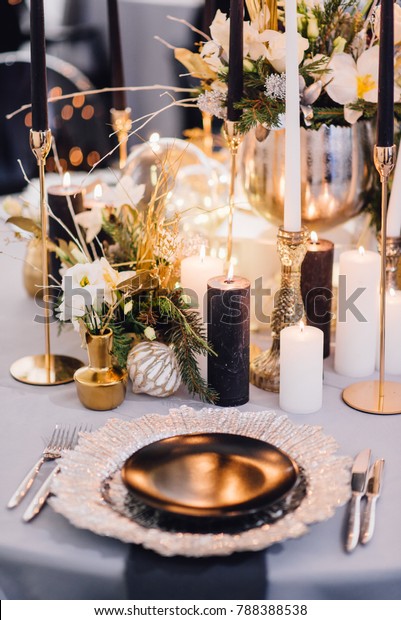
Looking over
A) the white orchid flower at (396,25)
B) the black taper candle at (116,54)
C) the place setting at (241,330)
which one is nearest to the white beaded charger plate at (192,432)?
the place setting at (241,330)

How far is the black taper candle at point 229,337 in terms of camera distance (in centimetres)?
110

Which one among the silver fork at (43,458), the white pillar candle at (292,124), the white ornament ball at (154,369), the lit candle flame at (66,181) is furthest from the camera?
the lit candle flame at (66,181)

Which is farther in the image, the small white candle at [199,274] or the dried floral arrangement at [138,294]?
the small white candle at [199,274]

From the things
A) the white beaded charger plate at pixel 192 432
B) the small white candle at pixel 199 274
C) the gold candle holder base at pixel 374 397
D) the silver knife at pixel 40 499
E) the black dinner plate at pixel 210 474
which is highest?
the small white candle at pixel 199 274

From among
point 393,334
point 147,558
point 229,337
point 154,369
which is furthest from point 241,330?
point 147,558

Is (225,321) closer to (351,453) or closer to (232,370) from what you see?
(232,370)

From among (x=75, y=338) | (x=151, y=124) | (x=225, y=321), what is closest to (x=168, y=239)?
(x=225, y=321)

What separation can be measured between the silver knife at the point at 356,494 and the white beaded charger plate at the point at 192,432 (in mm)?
15

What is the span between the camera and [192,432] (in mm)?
1014

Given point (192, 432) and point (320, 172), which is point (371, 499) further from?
point (320, 172)

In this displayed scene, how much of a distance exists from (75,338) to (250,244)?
356 millimetres

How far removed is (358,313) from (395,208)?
178mm

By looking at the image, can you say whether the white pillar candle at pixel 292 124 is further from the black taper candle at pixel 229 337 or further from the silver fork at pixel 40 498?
the silver fork at pixel 40 498

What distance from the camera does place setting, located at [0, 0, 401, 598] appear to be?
86 cm
